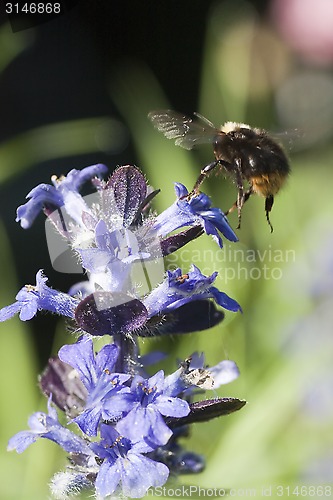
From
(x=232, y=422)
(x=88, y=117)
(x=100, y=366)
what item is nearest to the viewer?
(x=100, y=366)

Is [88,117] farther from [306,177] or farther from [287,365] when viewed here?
[287,365]

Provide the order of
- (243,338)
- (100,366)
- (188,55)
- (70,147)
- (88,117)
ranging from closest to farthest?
(100,366) → (243,338) → (70,147) → (88,117) → (188,55)

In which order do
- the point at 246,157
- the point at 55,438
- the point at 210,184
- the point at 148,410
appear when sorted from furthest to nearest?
the point at 210,184 → the point at 246,157 → the point at 55,438 → the point at 148,410

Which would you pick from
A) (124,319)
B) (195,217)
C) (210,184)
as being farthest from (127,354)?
(210,184)

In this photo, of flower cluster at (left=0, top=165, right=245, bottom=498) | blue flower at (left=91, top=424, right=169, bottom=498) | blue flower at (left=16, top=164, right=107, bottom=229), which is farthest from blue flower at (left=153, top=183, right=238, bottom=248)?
blue flower at (left=91, top=424, right=169, bottom=498)

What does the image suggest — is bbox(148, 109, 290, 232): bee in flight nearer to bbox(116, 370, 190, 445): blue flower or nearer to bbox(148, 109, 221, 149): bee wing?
bbox(148, 109, 221, 149): bee wing

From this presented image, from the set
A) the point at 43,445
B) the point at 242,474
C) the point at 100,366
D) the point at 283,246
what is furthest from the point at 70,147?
the point at 100,366

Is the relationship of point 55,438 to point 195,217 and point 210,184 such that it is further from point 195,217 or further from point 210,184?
point 210,184
